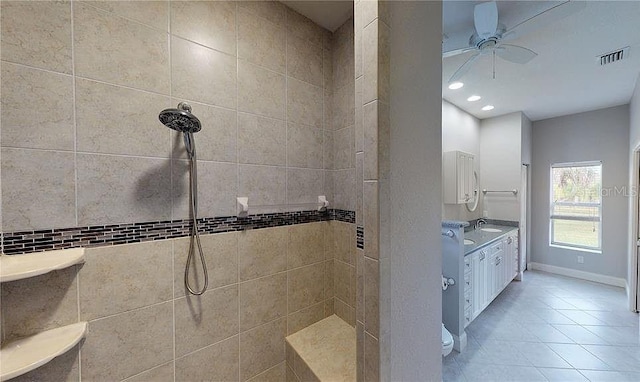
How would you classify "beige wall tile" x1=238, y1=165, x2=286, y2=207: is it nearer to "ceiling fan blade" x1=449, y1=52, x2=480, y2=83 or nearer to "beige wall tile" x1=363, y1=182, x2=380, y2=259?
"beige wall tile" x1=363, y1=182, x2=380, y2=259

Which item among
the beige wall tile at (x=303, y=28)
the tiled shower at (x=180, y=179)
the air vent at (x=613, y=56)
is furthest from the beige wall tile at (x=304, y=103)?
the air vent at (x=613, y=56)

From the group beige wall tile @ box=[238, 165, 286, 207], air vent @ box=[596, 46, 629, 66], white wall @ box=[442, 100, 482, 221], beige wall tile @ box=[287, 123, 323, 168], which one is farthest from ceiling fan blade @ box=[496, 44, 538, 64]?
beige wall tile @ box=[238, 165, 286, 207]

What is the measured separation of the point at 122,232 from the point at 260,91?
1082 mm

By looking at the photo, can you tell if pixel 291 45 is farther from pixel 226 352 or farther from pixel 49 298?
pixel 226 352

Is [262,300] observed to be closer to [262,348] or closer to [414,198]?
[262,348]

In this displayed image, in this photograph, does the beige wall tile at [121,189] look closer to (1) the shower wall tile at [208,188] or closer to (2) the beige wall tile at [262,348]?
(1) the shower wall tile at [208,188]

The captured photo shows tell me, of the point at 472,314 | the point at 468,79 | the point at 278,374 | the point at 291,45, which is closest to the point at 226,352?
the point at 278,374

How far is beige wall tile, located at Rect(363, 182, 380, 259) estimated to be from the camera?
33.8 inches

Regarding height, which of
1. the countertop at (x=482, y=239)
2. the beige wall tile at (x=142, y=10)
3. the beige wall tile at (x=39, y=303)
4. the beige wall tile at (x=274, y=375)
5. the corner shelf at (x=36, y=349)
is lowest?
the beige wall tile at (x=274, y=375)

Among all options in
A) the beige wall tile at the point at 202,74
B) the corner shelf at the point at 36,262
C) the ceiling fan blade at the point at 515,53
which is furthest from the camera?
the ceiling fan blade at the point at 515,53

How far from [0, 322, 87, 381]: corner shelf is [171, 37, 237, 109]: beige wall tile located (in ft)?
3.77

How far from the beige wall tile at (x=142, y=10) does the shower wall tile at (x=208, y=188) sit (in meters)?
0.69

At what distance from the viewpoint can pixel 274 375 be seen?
1546 millimetres

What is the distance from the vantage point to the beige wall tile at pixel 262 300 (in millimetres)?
1443
